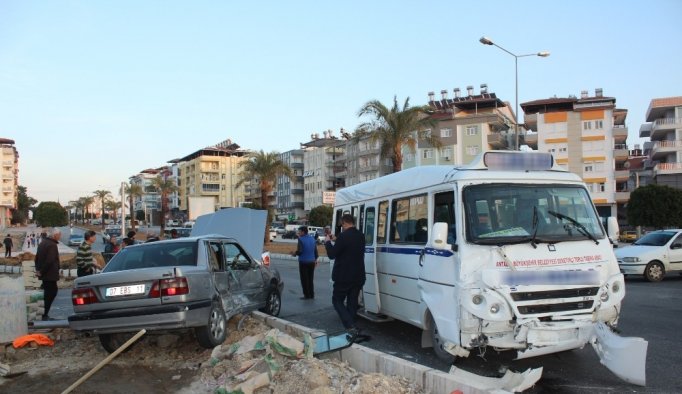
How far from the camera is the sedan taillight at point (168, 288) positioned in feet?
23.2

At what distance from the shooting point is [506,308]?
591cm

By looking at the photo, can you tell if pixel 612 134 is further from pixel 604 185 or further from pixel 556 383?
pixel 556 383

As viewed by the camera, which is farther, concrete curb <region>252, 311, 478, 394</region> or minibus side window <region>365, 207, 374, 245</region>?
minibus side window <region>365, 207, 374, 245</region>

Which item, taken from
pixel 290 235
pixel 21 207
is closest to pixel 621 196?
pixel 290 235

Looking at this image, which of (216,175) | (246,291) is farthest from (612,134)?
(216,175)

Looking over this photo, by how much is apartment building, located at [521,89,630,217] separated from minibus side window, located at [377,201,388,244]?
6462 centimetres

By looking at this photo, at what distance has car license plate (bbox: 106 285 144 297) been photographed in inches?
279

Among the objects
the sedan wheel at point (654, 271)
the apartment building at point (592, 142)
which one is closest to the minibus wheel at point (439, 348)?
the sedan wheel at point (654, 271)

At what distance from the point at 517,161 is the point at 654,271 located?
12.8 metres

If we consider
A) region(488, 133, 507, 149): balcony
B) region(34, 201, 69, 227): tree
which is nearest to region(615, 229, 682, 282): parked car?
region(488, 133, 507, 149): balcony

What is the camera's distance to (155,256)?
320 inches

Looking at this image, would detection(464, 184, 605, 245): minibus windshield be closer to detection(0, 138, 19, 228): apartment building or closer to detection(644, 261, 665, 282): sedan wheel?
detection(644, 261, 665, 282): sedan wheel

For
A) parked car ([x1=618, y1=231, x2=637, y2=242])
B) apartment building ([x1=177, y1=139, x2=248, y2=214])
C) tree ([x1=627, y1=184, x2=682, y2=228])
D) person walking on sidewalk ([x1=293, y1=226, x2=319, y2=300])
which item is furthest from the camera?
apartment building ([x1=177, y1=139, x2=248, y2=214])

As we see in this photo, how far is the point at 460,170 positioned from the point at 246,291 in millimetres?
4343
